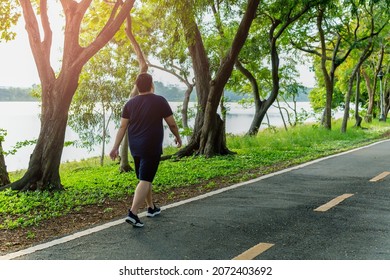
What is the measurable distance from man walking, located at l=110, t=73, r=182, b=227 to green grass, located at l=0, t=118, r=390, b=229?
1544mm

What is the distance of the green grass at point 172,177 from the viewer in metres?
7.91

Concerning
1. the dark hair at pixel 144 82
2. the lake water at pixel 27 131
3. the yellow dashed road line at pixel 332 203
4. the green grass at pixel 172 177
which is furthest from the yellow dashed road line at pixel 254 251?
the lake water at pixel 27 131

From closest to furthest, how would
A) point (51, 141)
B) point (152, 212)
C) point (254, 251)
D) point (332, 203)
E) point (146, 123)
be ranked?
1. point (254, 251)
2. point (146, 123)
3. point (152, 212)
4. point (332, 203)
5. point (51, 141)

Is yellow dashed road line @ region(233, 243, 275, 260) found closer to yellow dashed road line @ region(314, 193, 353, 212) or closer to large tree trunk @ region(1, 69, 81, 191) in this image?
yellow dashed road line @ region(314, 193, 353, 212)

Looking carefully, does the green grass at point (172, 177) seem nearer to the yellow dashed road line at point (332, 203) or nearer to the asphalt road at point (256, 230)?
the asphalt road at point (256, 230)

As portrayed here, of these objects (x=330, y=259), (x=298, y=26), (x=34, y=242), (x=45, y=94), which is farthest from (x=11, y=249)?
(x=298, y=26)

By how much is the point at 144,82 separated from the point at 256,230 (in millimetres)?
2274

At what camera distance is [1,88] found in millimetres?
11867

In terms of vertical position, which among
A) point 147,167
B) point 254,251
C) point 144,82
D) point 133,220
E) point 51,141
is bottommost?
point 254,251

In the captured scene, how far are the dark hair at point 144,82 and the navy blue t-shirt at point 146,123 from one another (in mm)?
88

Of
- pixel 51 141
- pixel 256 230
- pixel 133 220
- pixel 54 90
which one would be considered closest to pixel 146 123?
pixel 133 220

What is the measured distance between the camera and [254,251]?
5.59 metres

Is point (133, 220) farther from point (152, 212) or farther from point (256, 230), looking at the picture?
point (256, 230)
